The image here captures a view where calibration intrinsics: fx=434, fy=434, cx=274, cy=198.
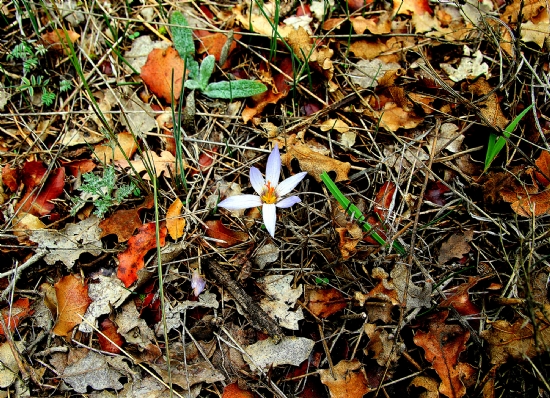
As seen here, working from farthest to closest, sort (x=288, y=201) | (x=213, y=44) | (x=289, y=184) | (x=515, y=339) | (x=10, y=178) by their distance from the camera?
(x=213, y=44) → (x=10, y=178) → (x=289, y=184) → (x=288, y=201) → (x=515, y=339)

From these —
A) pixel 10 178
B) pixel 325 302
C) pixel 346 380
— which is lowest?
pixel 346 380

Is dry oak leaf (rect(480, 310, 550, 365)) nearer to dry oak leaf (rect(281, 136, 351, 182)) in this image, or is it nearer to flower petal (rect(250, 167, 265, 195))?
dry oak leaf (rect(281, 136, 351, 182))

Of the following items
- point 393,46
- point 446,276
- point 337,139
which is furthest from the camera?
point 393,46

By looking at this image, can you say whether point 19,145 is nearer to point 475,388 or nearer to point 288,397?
point 288,397

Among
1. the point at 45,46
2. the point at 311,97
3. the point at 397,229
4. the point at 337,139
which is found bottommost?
the point at 397,229

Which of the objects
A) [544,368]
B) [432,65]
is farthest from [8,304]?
[432,65]

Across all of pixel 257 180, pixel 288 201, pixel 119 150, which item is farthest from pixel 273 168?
pixel 119 150

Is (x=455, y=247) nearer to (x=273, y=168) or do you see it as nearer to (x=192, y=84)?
(x=273, y=168)

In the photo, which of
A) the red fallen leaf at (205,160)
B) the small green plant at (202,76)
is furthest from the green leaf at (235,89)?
the red fallen leaf at (205,160)
